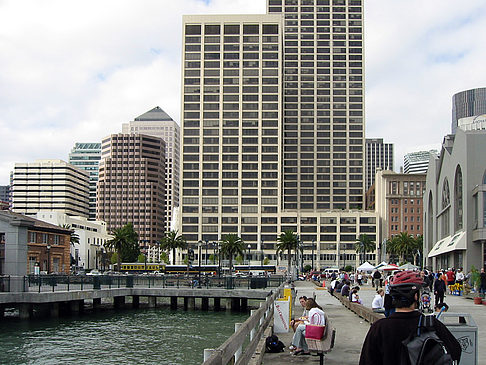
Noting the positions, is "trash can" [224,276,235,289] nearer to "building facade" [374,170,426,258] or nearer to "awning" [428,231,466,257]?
"awning" [428,231,466,257]

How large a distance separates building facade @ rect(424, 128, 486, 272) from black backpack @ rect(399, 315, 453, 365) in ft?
185

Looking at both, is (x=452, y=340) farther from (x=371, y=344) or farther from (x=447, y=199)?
(x=447, y=199)

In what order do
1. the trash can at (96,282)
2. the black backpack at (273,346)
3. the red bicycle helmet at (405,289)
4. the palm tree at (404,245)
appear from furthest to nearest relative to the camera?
the palm tree at (404,245) → the trash can at (96,282) → the black backpack at (273,346) → the red bicycle helmet at (405,289)

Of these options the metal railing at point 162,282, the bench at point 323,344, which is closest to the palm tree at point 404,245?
the metal railing at point 162,282

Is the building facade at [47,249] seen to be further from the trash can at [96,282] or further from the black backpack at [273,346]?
the black backpack at [273,346]

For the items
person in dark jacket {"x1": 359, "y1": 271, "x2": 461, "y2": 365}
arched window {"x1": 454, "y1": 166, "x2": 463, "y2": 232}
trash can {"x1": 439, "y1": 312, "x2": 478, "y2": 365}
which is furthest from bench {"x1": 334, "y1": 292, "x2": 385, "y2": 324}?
arched window {"x1": 454, "y1": 166, "x2": 463, "y2": 232}

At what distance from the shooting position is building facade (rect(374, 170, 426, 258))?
557 ft

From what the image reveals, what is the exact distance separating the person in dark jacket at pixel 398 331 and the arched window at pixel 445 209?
68.9 meters

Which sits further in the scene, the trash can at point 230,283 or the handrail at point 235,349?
the trash can at point 230,283

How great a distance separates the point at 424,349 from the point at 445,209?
72.4 metres

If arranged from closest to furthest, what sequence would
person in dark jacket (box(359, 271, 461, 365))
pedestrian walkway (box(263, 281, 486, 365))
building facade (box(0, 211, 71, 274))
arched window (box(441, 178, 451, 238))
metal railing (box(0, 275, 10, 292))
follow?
person in dark jacket (box(359, 271, 461, 365)) < pedestrian walkway (box(263, 281, 486, 365)) < metal railing (box(0, 275, 10, 292)) < building facade (box(0, 211, 71, 274)) < arched window (box(441, 178, 451, 238))

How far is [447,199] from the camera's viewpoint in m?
73.5

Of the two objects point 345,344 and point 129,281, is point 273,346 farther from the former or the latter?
point 129,281

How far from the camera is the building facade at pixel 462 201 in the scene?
60.1m
